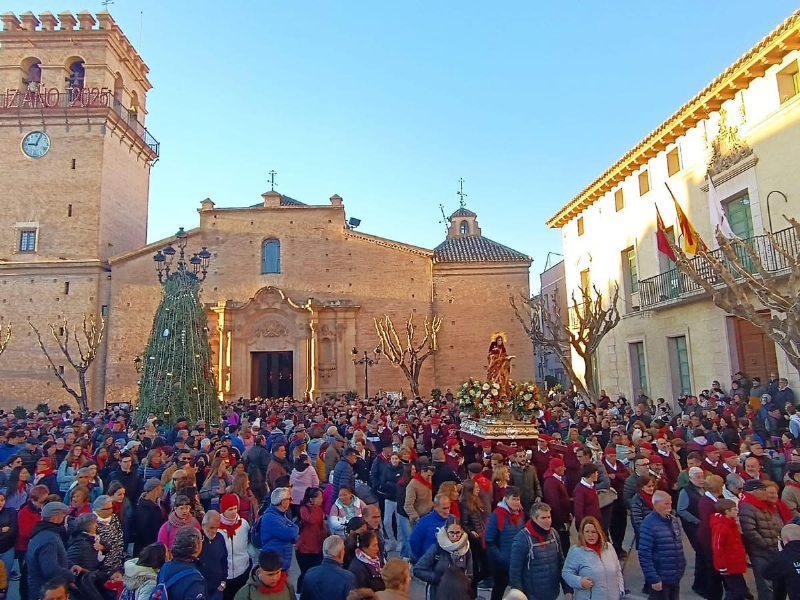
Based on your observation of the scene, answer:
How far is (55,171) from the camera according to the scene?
2870cm

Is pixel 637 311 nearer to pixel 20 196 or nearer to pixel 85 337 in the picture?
pixel 85 337

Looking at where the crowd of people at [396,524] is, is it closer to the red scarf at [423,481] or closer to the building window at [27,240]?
the red scarf at [423,481]

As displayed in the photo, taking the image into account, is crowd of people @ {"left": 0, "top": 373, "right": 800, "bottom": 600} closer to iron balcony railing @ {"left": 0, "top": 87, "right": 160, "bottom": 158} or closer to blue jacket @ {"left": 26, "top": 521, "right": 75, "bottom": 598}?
blue jacket @ {"left": 26, "top": 521, "right": 75, "bottom": 598}

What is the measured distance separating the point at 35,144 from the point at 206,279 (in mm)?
10564

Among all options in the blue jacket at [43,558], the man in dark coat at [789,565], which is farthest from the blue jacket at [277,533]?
the man in dark coat at [789,565]

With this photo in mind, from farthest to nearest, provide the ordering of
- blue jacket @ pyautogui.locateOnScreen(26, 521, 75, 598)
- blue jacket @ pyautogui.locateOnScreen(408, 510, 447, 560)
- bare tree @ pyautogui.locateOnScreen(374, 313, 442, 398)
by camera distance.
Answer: bare tree @ pyautogui.locateOnScreen(374, 313, 442, 398)
blue jacket @ pyautogui.locateOnScreen(408, 510, 447, 560)
blue jacket @ pyautogui.locateOnScreen(26, 521, 75, 598)

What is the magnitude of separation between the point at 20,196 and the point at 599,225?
88.7 ft

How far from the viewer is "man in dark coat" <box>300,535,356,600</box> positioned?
427cm

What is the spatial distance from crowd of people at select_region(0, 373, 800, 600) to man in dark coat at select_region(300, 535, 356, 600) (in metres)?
0.01

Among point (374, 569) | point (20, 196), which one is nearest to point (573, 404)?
point (374, 569)

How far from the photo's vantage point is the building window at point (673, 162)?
19.1 meters

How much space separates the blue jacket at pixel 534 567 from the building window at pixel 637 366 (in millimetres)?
17569

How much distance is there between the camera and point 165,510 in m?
6.95

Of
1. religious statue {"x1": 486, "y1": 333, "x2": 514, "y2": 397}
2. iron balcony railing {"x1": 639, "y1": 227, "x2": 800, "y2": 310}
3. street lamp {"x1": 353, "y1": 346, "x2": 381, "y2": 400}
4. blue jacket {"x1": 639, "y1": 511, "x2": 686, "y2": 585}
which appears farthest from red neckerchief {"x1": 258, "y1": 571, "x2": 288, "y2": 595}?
street lamp {"x1": 353, "y1": 346, "x2": 381, "y2": 400}
